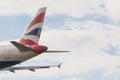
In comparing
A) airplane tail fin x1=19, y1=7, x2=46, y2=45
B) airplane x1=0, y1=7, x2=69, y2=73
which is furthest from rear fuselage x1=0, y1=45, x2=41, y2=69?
airplane tail fin x1=19, y1=7, x2=46, y2=45

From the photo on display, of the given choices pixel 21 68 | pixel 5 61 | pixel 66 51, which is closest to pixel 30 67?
pixel 21 68

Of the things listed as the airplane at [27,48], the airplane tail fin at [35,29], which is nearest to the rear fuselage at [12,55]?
the airplane at [27,48]

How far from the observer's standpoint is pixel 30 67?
80812mm

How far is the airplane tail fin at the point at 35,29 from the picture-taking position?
7388 centimetres

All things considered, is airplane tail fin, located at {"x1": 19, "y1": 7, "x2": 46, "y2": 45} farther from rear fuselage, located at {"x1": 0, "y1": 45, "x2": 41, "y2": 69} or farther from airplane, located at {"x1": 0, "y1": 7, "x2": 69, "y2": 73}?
rear fuselage, located at {"x1": 0, "y1": 45, "x2": 41, "y2": 69}

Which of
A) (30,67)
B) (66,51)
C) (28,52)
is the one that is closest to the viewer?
(66,51)

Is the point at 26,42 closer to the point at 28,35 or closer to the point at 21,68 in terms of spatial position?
the point at 28,35

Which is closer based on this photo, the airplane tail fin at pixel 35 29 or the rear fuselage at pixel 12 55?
the rear fuselage at pixel 12 55

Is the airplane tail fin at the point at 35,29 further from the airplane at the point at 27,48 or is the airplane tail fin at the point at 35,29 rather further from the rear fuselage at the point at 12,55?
the rear fuselage at the point at 12,55

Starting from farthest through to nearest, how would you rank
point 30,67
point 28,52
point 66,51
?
point 30,67 < point 28,52 < point 66,51

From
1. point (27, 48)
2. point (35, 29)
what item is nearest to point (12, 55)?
point (27, 48)

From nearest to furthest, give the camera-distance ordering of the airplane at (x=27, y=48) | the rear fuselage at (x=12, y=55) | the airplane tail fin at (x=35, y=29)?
the airplane at (x=27, y=48) → the rear fuselage at (x=12, y=55) → the airplane tail fin at (x=35, y=29)

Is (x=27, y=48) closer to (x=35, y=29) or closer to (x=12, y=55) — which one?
(x=12, y=55)

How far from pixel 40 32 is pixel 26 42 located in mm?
2661
